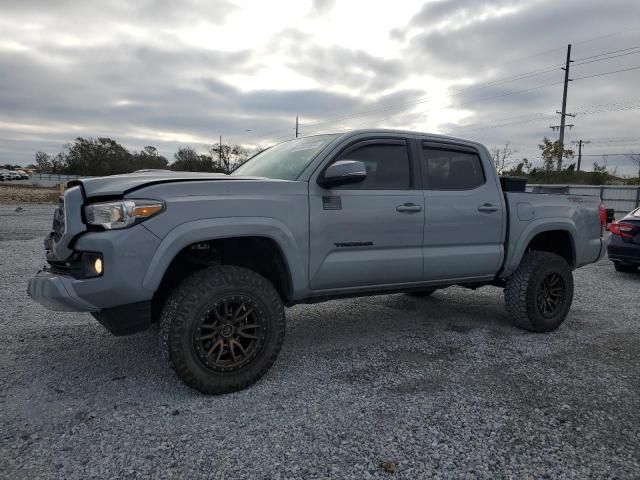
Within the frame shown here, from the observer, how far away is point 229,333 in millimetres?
3055

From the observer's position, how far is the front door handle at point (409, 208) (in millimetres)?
3730

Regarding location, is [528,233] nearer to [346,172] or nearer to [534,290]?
[534,290]

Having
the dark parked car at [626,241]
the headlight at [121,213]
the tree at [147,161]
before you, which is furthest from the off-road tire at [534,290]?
the tree at [147,161]

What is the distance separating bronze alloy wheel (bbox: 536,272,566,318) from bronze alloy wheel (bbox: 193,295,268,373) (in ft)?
9.62

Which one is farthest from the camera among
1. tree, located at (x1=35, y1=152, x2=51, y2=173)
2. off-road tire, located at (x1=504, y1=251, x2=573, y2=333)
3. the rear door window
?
tree, located at (x1=35, y1=152, x2=51, y2=173)

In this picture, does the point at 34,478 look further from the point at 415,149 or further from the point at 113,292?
Answer: the point at 415,149

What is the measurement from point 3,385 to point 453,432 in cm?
292

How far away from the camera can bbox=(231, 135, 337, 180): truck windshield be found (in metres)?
3.65

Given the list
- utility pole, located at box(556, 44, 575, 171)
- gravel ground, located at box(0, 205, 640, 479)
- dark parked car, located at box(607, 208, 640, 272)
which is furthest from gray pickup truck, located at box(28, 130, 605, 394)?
utility pole, located at box(556, 44, 575, 171)

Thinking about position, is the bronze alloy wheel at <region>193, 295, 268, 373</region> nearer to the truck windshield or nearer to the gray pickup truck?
the gray pickup truck

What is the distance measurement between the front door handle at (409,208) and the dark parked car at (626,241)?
573 cm

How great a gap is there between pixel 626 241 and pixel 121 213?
26.5 feet

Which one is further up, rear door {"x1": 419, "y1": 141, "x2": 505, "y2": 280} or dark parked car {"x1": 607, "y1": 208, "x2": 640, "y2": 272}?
rear door {"x1": 419, "y1": 141, "x2": 505, "y2": 280}

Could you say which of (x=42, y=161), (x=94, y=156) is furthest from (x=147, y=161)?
(x=42, y=161)
